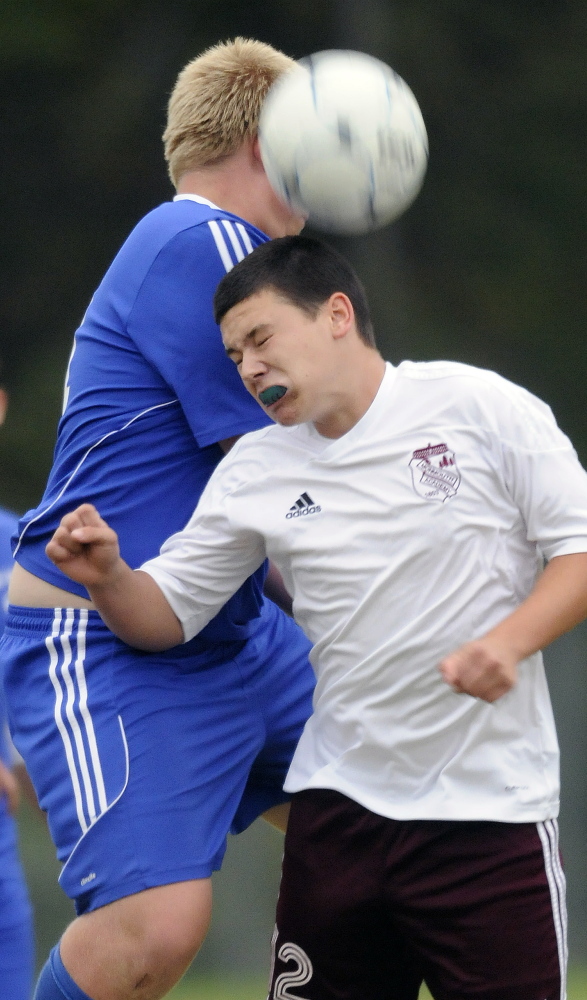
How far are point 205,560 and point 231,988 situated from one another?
3.18m

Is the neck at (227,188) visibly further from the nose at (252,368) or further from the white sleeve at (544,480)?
the white sleeve at (544,480)

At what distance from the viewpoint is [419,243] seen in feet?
29.2

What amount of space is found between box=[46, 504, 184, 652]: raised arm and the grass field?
284 centimetres

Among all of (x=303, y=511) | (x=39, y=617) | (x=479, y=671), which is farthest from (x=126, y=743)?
(x=479, y=671)

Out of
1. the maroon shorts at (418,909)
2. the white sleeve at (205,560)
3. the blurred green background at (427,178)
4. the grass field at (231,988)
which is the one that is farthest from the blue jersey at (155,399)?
the blurred green background at (427,178)

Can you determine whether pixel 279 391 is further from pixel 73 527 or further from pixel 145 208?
pixel 145 208

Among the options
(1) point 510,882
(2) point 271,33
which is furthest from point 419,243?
(1) point 510,882

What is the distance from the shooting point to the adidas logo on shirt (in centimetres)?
232

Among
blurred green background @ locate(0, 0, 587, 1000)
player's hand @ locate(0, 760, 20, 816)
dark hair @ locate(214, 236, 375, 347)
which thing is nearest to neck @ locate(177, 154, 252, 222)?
dark hair @ locate(214, 236, 375, 347)

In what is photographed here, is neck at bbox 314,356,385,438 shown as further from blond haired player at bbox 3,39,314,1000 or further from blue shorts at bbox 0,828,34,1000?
blue shorts at bbox 0,828,34,1000

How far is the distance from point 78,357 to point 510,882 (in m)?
1.20

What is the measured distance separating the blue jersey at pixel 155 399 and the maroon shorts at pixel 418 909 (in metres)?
0.49

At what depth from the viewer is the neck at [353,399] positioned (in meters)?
2.33

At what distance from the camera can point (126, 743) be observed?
2.43 metres
